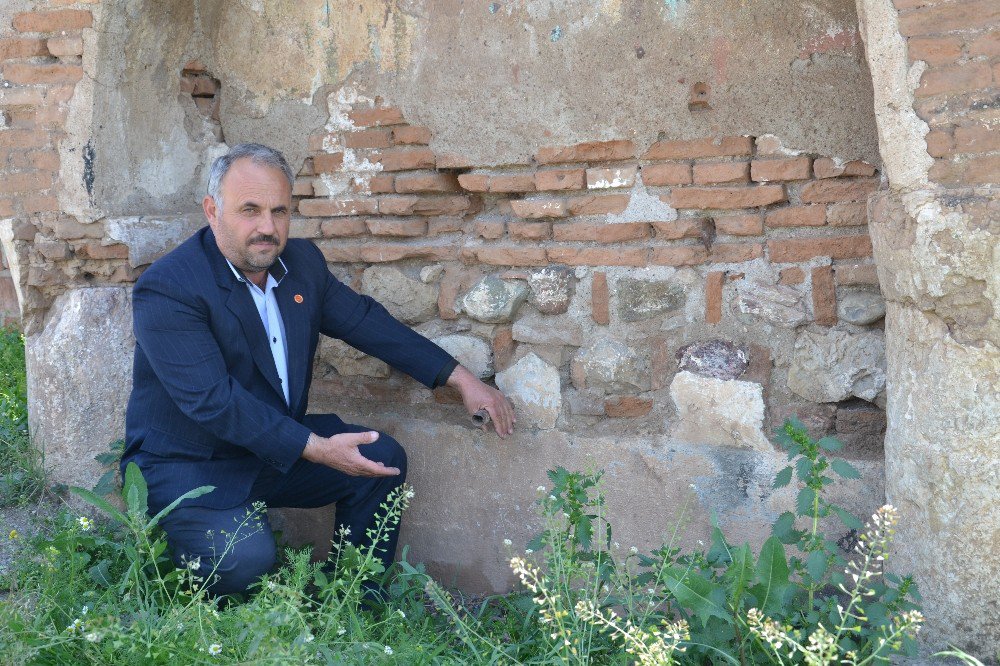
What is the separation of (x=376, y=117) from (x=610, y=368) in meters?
1.26

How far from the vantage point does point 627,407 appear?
3.38 m

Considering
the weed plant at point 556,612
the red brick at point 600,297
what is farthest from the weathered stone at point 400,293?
the weed plant at point 556,612

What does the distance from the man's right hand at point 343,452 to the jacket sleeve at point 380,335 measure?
0.48 meters

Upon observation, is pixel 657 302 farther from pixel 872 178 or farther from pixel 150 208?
pixel 150 208

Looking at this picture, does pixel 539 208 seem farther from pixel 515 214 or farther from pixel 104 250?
pixel 104 250

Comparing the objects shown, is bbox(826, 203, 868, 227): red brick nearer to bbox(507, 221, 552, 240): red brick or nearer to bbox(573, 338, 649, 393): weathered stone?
bbox(573, 338, 649, 393): weathered stone

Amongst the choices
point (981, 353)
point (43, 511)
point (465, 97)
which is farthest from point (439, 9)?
point (43, 511)

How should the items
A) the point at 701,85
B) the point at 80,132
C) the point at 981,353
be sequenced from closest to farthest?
the point at 981,353, the point at 701,85, the point at 80,132

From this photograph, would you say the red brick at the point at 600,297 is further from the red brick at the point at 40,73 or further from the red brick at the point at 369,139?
the red brick at the point at 40,73

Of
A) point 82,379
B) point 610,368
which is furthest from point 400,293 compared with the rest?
point 82,379

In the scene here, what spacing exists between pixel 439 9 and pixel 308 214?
903 millimetres

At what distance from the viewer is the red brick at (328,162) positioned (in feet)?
12.6

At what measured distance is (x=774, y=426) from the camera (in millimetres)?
3148

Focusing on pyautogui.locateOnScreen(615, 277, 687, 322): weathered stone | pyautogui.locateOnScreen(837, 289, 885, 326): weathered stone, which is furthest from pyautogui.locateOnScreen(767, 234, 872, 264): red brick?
pyautogui.locateOnScreen(615, 277, 687, 322): weathered stone
